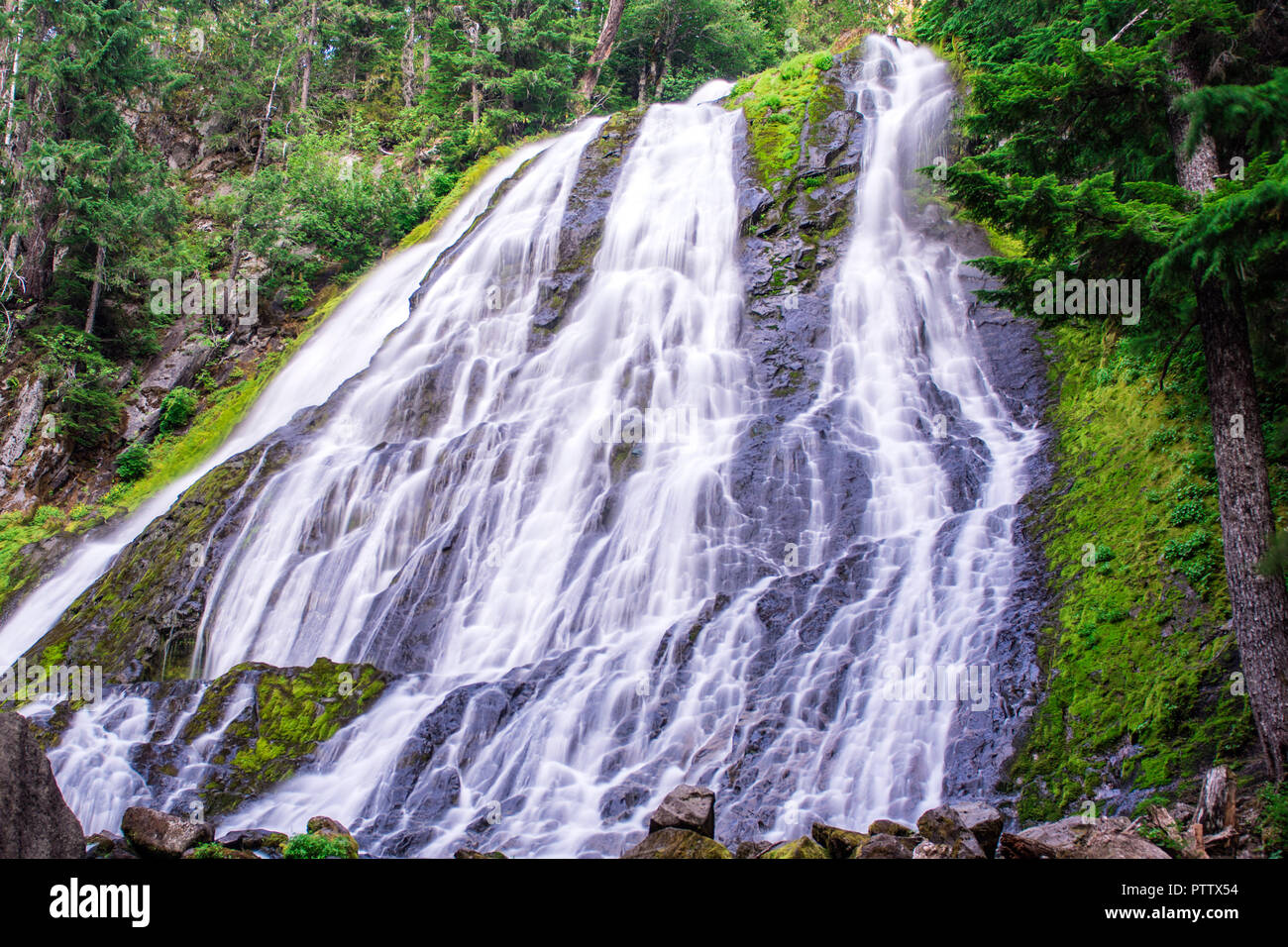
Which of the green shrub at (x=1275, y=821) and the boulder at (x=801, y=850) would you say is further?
the boulder at (x=801, y=850)

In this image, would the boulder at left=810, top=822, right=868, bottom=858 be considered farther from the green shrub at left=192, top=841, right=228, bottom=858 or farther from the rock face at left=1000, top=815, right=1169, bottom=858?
the green shrub at left=192, top=841, right=228, bottom=858

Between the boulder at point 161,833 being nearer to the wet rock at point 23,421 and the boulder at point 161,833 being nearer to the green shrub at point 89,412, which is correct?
the wet rock at point 23,421

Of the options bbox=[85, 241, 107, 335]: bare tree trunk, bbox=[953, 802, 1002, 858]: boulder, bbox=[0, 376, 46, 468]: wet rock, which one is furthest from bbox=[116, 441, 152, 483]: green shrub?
bbox=[953, 802, 1002, 858]: boulder

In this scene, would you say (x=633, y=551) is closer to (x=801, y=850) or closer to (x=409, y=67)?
(x=801, y=850)

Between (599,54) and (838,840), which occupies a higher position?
(599,54)

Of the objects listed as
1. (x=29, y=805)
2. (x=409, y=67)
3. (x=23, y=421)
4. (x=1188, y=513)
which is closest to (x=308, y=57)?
(x=409, y=67)

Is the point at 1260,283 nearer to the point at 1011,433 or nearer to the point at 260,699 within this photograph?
the point at 1011,433

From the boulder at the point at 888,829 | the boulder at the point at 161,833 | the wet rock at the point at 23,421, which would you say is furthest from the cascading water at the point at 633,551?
the wet rock at the point at 23,421

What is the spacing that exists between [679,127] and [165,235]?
17.6 metres

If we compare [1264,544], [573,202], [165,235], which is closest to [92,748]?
[1264,544]

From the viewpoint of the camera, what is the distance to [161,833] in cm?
766

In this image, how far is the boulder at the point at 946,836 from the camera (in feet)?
19.6

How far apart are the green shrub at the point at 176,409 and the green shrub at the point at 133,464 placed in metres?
1.18

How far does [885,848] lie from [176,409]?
23.5 meters
